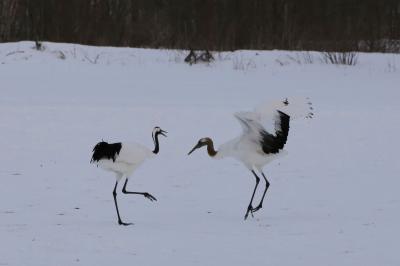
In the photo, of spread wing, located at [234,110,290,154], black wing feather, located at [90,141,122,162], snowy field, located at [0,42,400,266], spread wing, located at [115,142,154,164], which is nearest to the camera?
snowy field, located at [0,42,400,266]

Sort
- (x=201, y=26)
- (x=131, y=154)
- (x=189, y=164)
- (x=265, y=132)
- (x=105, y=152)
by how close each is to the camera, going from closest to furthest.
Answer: (x=105, y=152) → (x=131, y=154) → (x=265, y=132) → (x=189, y=164) → (x=201, y=26)

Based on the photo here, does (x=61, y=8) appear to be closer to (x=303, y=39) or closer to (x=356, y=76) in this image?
(x=303, y=39)

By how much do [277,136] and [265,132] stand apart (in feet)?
0.49

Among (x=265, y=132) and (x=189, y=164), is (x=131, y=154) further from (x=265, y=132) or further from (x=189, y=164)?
(x=189, y=164)

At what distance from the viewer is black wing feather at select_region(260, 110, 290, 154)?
9500 millimetres

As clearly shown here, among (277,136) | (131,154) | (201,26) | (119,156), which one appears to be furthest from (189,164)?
(201,26)

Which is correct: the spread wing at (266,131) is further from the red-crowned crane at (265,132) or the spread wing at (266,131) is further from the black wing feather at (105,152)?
the black wing feather at (105,152)

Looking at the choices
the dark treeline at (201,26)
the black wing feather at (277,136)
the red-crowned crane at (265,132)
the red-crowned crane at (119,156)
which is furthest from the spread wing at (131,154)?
the dark treeline at (201,26)

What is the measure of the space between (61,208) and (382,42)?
20.6 m

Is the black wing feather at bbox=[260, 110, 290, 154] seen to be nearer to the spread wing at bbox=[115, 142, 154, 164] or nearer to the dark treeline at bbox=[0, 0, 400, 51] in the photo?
the spread wing at bbox=[115, 142, 154, 164]

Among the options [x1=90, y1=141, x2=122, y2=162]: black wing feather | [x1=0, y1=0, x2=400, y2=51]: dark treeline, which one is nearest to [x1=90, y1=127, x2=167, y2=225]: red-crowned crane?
[x1=90, y1=141, x2=122, y2=162]: black wing feather

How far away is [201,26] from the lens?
30.2 m

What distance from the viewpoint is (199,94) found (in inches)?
814

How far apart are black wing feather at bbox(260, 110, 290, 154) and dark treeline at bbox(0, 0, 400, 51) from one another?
651 inches
